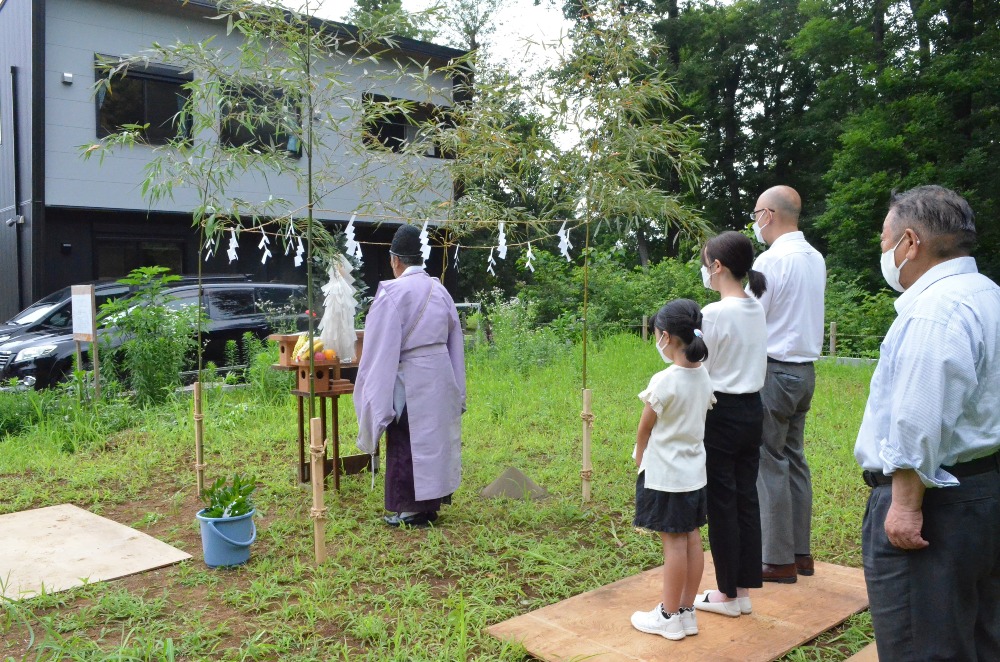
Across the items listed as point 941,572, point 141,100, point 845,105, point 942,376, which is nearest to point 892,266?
point 942,376

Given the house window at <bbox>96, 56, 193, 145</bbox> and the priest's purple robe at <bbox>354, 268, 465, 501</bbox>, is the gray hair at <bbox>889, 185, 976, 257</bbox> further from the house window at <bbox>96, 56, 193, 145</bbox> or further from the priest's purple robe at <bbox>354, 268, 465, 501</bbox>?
the house window at <bbox>96, 56, 193, 145</bbox>

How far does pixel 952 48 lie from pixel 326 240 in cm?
1580

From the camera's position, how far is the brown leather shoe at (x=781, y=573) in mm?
3820

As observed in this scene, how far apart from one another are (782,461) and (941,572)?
5.53 ft

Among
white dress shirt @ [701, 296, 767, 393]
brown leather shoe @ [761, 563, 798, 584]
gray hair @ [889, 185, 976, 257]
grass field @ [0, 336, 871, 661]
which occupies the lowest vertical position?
grass field @ [0, 336, 871, 661]

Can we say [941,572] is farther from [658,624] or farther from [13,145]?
[13,145]

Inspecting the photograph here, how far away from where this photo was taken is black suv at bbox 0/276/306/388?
8438 millimetres

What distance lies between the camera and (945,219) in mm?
2154

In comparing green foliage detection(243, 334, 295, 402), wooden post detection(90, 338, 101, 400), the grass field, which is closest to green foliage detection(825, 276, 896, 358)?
the grass field

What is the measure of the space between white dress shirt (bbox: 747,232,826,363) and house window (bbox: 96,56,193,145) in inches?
442

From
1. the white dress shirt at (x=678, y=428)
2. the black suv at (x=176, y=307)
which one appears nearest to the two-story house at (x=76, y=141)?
the black suv at (x=176, y=307)

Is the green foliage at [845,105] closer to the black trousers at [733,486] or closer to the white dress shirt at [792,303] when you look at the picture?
the white dress shirt at [792,303]

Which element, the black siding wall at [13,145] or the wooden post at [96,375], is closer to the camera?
→ the wooden post at [96,375]

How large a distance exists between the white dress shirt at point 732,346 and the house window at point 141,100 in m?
11.4
